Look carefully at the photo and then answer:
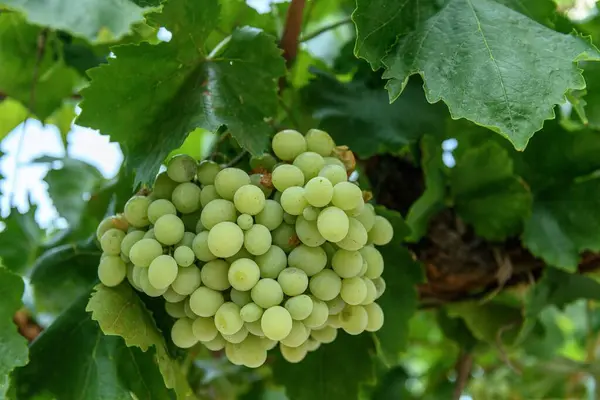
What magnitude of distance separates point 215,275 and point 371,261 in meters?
0.13

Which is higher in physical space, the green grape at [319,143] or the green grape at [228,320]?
the green grape at [319,143]

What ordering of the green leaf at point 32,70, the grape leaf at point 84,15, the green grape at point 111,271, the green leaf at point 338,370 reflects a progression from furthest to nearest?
the green leaf at point 32,70, the green leaf at point 338,370, the green grape at point 111,271, the grape leaf at point 84,15

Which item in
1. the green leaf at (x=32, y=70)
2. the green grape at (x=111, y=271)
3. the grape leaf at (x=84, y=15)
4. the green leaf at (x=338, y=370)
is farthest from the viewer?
the green leaf at (x=32, y=70)

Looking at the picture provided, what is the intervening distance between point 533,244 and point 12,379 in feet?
1.86

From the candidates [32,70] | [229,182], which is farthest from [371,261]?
[32,70]

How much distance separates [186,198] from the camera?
57 cm

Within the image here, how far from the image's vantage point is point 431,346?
1340 mm

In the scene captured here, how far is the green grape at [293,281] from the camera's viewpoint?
1.71 feet

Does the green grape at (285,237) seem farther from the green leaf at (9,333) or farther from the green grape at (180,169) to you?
the green leaf at (9,333)

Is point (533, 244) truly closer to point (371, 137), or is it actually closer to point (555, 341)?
point (371, 137)

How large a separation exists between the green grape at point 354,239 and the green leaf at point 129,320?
185 millimetres

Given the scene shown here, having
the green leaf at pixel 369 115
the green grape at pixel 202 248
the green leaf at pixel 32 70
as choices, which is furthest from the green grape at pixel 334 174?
the green leaf at pixel 32 70

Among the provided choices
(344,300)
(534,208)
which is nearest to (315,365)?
(344,300)

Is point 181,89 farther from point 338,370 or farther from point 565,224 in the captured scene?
point 565,224
